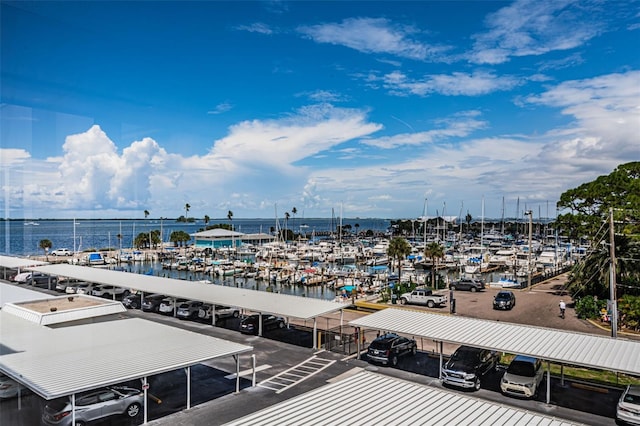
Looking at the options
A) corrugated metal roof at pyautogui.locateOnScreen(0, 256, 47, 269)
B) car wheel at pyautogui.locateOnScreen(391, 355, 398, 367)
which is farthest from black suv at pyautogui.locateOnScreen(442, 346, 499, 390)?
corrugated metal roof at pyautogui.locateOnScreen(0, 256, 47, 269)

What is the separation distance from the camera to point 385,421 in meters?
7.31

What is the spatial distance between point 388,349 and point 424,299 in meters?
11.0

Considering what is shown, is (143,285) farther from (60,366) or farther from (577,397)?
(577,397)

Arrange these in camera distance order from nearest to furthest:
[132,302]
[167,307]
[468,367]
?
[468,367], [167,307], [132,302]

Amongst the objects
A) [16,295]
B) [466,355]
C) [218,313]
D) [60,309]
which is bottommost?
[218,313]

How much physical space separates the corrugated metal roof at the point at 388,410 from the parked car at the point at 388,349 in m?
5.13

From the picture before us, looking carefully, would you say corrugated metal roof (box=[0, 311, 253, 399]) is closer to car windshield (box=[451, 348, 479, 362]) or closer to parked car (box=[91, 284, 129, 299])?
car windshield (box=[451, 348, 479, 362])

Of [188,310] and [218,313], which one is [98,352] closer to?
[188,310]

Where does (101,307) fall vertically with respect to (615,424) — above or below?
above

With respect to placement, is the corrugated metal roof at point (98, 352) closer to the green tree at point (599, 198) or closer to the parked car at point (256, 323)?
the parked car at point (256, 323)

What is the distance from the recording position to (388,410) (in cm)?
781

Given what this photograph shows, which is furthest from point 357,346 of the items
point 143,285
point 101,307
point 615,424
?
point 143,285

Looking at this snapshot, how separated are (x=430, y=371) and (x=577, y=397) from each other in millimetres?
3869

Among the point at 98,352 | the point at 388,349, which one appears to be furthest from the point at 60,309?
the point at 388,349
